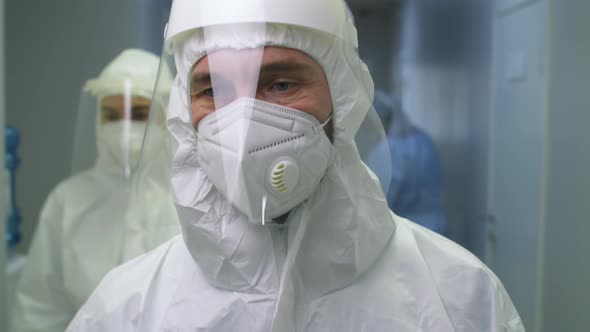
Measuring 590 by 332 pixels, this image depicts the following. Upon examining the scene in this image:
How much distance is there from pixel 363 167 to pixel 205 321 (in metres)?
0.37

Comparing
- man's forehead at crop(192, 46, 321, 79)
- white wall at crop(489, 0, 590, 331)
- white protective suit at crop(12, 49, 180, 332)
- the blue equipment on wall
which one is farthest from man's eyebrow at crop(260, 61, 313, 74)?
the blue equipment on wall

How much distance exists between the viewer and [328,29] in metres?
0.90

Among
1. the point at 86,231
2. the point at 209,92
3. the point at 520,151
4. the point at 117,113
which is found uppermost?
the point at 209,92

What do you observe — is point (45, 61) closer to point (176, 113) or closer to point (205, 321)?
point (176, 113)

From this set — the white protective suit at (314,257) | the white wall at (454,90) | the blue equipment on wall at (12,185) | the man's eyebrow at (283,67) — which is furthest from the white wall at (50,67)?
the white wall at (454,90)

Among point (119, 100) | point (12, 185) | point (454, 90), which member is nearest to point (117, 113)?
point (119, 100)

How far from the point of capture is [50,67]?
5.40 feet

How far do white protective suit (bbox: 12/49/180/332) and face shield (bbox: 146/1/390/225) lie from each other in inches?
22.4

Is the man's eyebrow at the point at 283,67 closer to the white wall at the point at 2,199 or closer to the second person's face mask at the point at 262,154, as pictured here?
the second person's face mask at the point at 262,154

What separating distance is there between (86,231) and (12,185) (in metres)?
0.36

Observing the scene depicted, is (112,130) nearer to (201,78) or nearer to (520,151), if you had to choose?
(201,78)

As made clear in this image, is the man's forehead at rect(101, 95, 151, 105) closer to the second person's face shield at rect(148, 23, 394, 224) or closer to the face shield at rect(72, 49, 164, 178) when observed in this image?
the face shield at rect(72, 49, 164, 178)

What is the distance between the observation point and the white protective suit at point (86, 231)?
151 centimetres

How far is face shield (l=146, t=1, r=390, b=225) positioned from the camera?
0.82m
